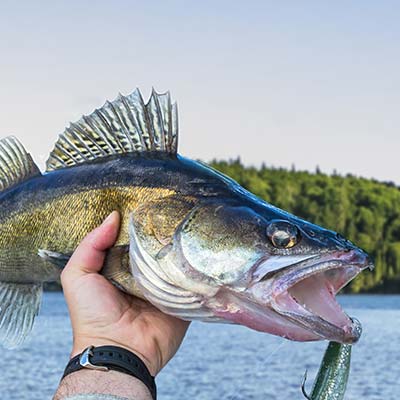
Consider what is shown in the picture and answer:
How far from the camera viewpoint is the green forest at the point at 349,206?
3031 inches

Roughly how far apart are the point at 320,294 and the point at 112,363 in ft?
2.73

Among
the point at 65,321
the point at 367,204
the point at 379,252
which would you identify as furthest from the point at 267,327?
the point at 367,204

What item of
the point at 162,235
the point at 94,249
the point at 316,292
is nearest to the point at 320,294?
the point at 316,292

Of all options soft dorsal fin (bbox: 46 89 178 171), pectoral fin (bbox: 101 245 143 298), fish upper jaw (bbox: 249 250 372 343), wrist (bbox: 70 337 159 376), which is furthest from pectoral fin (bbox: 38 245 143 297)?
fish upper jaw (bbox: 249 250 372 343)

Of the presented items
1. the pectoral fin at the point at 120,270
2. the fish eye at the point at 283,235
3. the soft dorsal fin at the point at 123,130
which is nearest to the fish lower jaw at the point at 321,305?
the fish eye at the point at 283,235

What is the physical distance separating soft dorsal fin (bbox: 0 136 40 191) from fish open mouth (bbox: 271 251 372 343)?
5.66 ft

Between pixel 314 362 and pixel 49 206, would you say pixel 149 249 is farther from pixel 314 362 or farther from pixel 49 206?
pixel 314 362

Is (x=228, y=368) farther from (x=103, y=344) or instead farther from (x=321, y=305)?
(x=321, y=305)

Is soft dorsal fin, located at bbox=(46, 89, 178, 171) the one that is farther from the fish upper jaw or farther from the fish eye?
the fish upper jaw

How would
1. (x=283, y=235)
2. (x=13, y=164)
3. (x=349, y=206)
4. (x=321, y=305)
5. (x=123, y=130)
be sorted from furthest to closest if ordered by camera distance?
(x=349, y=206)
(x=13, y=164)
(x=123, y=130)
(x=283, y=235)
(x=321, y=305)

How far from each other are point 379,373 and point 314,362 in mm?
3581

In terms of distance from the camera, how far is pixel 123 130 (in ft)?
12.7

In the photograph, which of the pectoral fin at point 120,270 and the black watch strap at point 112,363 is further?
the pectoral fin at point 120,270

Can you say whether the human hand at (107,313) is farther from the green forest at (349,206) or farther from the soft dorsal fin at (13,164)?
the green forest at (349,206)
